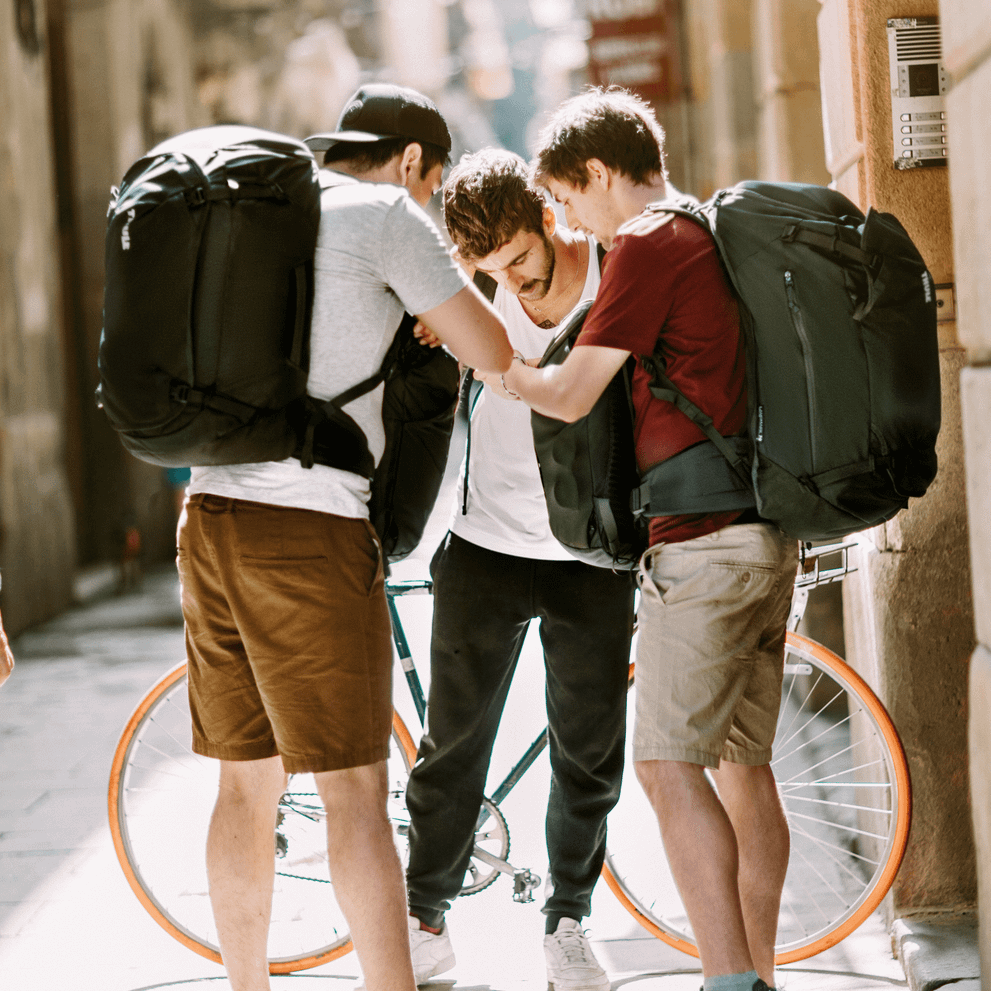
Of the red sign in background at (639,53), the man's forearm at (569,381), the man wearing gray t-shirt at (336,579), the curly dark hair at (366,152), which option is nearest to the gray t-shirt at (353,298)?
the man wearing gray t-shirt at (336,579)

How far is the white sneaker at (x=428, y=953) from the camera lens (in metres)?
3.34

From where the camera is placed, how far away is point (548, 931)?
3371mm

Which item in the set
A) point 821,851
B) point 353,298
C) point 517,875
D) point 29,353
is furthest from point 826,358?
point 29,353

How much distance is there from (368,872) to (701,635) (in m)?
0.81

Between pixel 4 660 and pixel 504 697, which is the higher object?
pixel 4 660

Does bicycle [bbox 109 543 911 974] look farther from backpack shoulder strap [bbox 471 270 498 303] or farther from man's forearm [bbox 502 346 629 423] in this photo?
man's forearm [bbox 502 346 629 423]

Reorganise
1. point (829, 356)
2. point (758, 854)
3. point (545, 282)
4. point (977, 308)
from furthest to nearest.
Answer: point (545, 282) < point (758, 854) < point (829, 356) < point (977, 308)

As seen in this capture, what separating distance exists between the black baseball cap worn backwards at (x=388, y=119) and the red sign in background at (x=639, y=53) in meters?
9.38

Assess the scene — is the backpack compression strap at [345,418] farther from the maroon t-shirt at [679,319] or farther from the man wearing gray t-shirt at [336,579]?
the maroon t-shirt at [679,319]

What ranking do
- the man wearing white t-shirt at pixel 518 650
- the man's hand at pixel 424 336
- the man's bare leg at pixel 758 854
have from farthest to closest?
the man wearing white t-shirt at pixel 518 650
the man's bare leg at pixel 758 854
the man's hand at pixel 424 336

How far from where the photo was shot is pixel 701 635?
2559 millimetres

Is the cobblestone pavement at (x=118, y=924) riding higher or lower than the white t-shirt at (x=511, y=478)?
lower

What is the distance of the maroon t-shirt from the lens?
2.47m

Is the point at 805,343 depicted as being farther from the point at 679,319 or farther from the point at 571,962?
the point at 571,962
